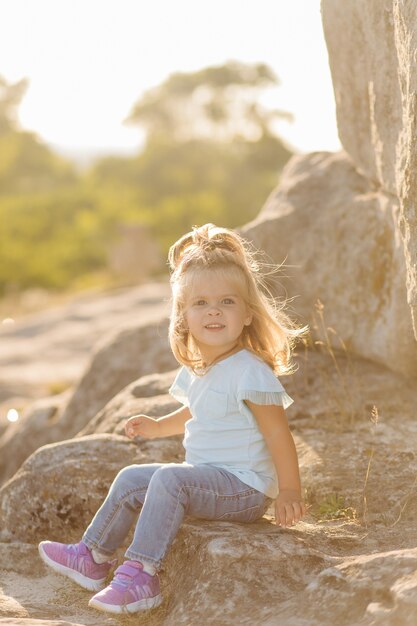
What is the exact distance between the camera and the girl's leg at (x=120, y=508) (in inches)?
169

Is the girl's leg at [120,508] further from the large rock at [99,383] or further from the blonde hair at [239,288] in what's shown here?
the large rock at [99,383]

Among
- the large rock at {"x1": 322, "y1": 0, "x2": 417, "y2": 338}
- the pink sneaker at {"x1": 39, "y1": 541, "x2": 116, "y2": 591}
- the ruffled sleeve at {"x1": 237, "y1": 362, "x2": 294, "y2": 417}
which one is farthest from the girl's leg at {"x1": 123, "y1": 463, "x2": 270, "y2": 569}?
the large rock at {"x1": 322, "y1": 0, "x2": 417, "y2": 338}

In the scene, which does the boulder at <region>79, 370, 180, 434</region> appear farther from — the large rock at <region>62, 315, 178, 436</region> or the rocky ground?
the large rock at <region>62, 315, 178, 436</region>

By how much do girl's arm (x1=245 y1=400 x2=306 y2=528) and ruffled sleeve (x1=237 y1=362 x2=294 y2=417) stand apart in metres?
0.03

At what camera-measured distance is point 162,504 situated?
4.02 meters

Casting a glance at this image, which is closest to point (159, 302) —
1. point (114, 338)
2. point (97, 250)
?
point (114, 338)

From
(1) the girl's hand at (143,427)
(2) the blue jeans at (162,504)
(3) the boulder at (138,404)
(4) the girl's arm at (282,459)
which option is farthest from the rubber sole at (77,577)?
(3) the boulder at (138,404)

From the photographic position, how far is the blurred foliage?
1342 inches

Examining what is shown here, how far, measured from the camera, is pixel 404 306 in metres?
5.79

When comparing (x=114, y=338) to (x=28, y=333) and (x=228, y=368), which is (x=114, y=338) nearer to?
(x=228, y=368)

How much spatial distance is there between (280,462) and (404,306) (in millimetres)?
2003

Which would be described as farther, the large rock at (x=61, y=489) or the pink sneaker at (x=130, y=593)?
the large rock at (x=61, y=489)

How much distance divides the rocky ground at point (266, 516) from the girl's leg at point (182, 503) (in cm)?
9

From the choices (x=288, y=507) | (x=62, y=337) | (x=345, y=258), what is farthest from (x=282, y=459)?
(x=62, y=337)
